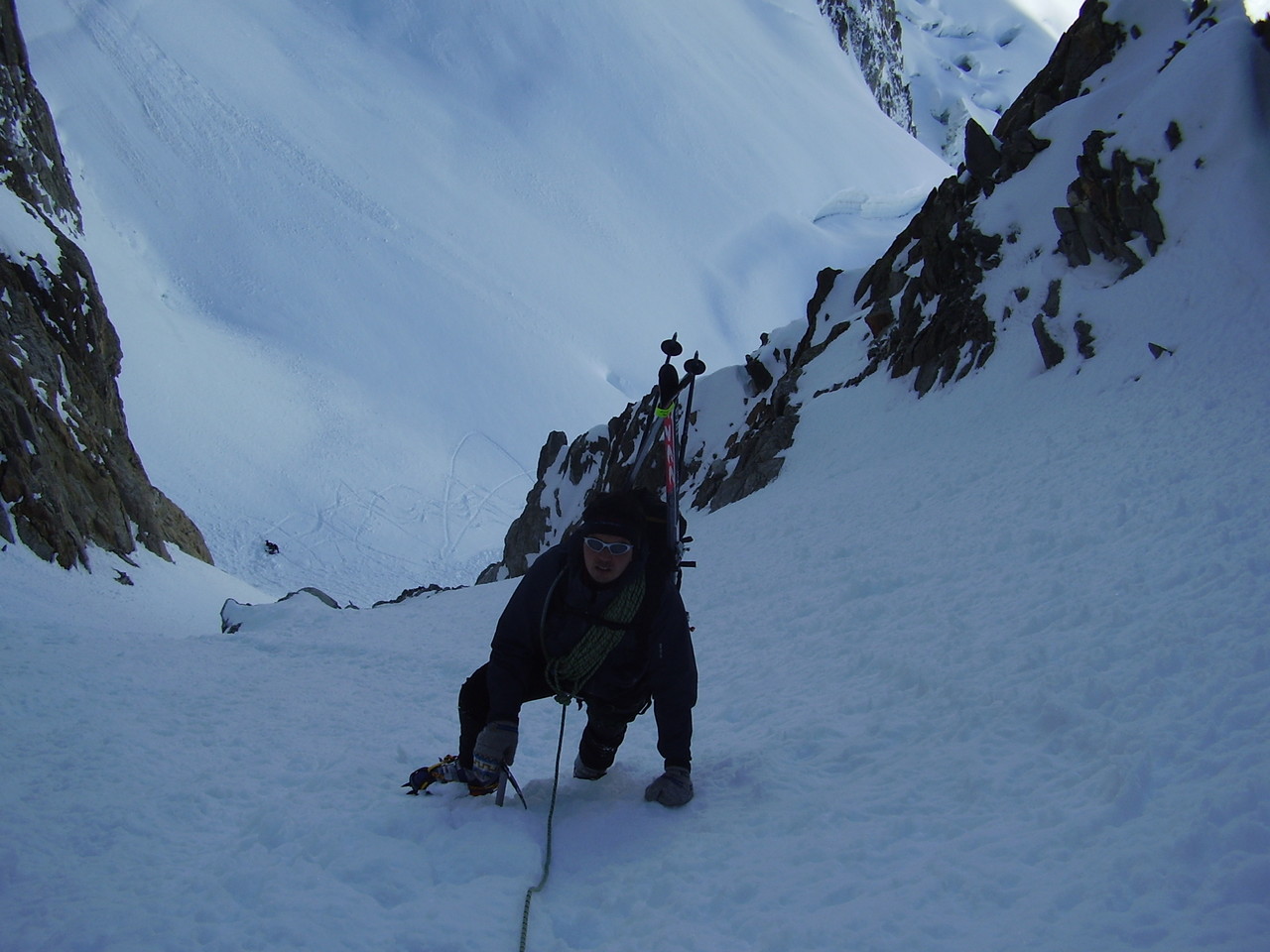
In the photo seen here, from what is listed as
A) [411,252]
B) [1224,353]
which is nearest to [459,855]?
[1224,353]

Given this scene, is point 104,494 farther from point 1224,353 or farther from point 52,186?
point 1224,353

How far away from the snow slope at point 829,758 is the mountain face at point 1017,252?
10.2 ft

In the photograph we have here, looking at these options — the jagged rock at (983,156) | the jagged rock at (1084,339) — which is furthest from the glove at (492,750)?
the jagged rock at (983,156)

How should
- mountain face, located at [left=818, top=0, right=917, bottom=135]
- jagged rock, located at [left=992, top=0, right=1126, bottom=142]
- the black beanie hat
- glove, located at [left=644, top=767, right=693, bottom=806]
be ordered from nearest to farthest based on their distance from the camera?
the black beanie hat, glove, located at [left=644, top=767, right=693, bottom=806], jagged rock, located at [left=992, top=0, right=1126, bottom=142], mountain face, located at [left=818, top=0, right=917, bottom=135]

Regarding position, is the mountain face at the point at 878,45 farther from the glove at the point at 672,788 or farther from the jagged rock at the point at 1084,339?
the glove at the point at 672,788

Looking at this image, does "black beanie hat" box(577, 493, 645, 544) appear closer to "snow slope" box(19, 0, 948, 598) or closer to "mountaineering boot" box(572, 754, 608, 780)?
"mountaineering boot" box(572, 754, 608, 780)

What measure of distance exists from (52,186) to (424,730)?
28.8 meters

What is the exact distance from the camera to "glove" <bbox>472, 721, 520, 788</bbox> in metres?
3.64

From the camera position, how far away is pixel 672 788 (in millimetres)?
3770

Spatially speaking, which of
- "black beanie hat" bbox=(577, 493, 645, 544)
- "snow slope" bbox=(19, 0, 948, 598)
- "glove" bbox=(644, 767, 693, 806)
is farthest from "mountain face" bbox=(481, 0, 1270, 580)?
"snow slope" bbox=(19, 0, 948, 598)

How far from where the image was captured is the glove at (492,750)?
143 inches

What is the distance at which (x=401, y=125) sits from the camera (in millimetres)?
66938

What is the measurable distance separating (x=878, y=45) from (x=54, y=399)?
417 feet

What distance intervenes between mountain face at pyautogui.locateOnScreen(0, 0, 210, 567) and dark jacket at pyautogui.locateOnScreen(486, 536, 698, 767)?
12.7 meters
